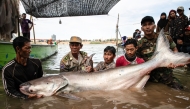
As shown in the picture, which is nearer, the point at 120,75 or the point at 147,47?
the point at 120,75

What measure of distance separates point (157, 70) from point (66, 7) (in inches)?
281

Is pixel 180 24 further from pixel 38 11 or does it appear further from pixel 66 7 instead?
pixel 38 11

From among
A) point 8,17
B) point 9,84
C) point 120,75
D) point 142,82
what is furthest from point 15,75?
point 8,17

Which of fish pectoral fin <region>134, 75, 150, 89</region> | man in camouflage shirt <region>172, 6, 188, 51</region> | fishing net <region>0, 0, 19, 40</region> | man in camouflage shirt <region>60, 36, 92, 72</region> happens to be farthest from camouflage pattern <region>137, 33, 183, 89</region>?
fishing net <region>0, 0, 19, 40</region>

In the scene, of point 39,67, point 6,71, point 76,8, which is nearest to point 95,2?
point 76,8

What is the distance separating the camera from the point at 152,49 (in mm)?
4902

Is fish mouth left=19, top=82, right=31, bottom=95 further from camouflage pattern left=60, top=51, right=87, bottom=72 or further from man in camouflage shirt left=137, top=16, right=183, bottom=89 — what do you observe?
man in camouflage shirt left=137, top=16, right=183, bottom=89

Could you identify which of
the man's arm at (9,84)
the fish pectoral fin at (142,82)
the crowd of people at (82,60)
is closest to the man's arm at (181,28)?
the crowd of people at (82,60)

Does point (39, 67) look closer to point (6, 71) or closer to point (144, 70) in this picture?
point (6, 71)

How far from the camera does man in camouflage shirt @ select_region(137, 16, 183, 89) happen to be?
4.68 m

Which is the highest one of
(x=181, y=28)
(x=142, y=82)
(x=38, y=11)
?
(x=38, y=11)

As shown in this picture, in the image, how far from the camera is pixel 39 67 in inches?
170

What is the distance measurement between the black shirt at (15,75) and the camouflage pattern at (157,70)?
2.78 metres

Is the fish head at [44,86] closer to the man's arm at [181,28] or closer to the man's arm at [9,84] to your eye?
the man's arm at [9,84]
